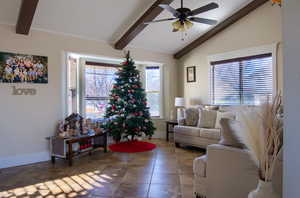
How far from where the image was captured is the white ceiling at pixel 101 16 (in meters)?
3.70

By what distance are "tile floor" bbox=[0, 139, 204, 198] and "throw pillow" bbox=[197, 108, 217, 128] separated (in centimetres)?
78

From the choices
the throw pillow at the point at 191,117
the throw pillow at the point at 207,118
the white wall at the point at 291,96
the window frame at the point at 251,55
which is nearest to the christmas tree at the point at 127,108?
the throw pillow at the point at 191,117

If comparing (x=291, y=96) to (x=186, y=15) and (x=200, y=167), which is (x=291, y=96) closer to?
(x=200, y=167)

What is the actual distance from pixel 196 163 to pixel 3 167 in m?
3.45

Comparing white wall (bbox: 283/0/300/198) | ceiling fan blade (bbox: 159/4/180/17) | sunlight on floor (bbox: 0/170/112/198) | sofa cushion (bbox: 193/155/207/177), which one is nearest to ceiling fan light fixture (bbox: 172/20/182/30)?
ceiling fan blade (bbox: 159/4/180/17)

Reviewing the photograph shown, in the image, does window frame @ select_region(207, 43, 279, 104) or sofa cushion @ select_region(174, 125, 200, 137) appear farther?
sofa cushion @ select_region(174, 125, 200, 137)

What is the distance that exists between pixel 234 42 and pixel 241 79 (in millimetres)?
951

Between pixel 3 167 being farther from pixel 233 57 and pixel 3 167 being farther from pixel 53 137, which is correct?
pixel 233 57

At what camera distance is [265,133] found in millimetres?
1268

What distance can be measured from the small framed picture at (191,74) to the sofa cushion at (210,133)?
2.02 metres

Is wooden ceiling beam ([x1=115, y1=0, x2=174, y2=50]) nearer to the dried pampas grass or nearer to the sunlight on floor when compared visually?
the sunlight on floor

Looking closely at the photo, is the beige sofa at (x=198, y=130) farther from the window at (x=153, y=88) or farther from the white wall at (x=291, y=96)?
the white wall at (x=291, y=96)

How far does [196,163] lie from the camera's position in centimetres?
246

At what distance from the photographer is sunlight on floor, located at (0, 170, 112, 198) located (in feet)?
8.92
